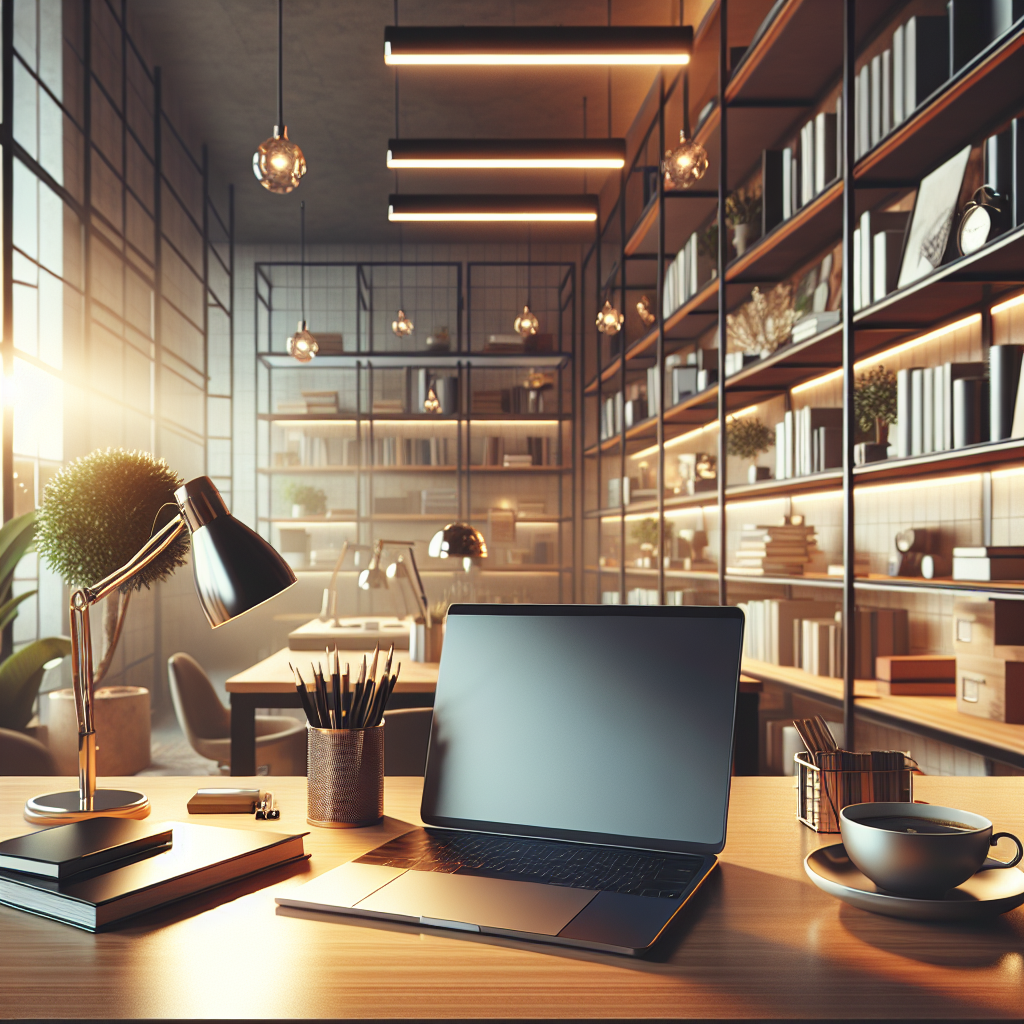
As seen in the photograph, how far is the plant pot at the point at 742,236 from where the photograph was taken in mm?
3758

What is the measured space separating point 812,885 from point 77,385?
447cm

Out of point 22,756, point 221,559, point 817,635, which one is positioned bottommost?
point 22,756

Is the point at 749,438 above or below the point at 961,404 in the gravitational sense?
above

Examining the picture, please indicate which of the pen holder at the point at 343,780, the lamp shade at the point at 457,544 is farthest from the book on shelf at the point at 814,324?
the pen holder at the point at 343,780

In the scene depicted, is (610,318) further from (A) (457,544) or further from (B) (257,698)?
(B) (257,698)

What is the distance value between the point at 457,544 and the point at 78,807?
8.29ft

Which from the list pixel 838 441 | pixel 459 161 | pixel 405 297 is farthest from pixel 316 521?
pixel 838 441

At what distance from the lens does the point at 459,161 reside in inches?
155

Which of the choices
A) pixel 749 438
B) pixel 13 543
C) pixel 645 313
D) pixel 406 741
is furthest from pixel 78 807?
pixel 645 313

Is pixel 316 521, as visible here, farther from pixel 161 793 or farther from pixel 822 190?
pixel 161 793

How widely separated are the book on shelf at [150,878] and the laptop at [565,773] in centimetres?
8

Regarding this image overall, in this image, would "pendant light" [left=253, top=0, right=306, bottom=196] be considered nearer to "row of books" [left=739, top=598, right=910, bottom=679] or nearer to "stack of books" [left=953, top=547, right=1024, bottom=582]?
"row of books" [left=739, top=598, right=910, bottom=679]

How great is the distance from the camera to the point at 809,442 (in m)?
3.25

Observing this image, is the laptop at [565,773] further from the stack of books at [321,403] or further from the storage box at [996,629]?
the stack of books at [321,403]
